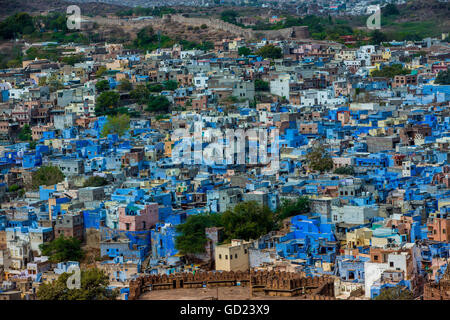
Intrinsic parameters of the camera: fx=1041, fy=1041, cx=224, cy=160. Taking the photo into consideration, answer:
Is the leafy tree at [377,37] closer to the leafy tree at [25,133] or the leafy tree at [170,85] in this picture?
the leafy tree at [170,85]

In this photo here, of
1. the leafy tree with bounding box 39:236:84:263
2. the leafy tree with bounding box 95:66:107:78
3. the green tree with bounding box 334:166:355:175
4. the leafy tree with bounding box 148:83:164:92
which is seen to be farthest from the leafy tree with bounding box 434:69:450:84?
the leafy tree with bounding box 39:236:84:263

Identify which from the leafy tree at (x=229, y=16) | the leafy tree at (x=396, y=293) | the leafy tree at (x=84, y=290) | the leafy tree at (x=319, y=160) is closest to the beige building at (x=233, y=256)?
the leafy tree at (x=84, y=290)

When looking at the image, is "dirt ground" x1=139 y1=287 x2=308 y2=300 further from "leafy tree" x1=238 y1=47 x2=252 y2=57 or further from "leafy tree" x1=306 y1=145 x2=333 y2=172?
"leafy tree" x1=238 y1=47 x2=252 y2=57

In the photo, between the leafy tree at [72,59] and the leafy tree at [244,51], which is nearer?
the leafy tree at [244,51]

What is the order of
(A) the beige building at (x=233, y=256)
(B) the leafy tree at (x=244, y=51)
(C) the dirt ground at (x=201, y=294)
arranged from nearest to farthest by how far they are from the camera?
(C) the dirt ground at (x=201, y=294) → (A) the beige building at (x=233, y=256) → (B) the leafy tree at (x=244, y=51)

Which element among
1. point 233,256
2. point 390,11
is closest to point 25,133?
point 233,256
